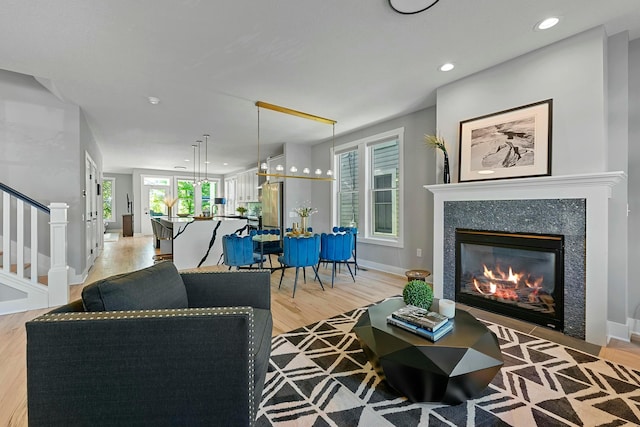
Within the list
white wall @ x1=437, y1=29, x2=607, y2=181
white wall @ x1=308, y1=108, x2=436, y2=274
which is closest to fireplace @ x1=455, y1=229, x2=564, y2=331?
white wall @ x1=437, y1=29, x2=607, y2=181

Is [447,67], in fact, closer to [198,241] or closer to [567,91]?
[567,91]

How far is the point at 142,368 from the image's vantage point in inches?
43.3

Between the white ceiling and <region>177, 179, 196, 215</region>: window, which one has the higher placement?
the white ceiling

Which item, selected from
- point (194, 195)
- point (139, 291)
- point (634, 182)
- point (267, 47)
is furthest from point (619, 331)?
point (194, 195)

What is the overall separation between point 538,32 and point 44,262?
249 inches

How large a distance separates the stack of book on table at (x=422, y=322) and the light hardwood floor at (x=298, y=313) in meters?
1.22

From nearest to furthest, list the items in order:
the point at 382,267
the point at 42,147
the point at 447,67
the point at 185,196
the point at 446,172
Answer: the point at 447,67 → the point at 446,172 → the point at 42,147 → the point at 382,267 → the point at 185,196

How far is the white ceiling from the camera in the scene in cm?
210

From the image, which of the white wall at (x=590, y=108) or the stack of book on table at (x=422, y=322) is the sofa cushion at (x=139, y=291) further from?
the white wall at (x=590, y=108)

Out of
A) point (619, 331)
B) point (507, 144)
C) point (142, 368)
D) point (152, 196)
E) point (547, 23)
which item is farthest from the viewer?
point (152, 196)

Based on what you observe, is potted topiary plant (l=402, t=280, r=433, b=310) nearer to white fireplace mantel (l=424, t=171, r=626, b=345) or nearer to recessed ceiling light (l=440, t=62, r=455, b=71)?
white fireplace mantel (l=424, t=171, r=626, b=345)

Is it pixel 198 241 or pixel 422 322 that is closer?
pixel 422 322

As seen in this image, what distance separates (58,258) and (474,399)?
4.23 m

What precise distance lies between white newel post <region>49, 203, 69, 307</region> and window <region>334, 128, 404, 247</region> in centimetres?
425
